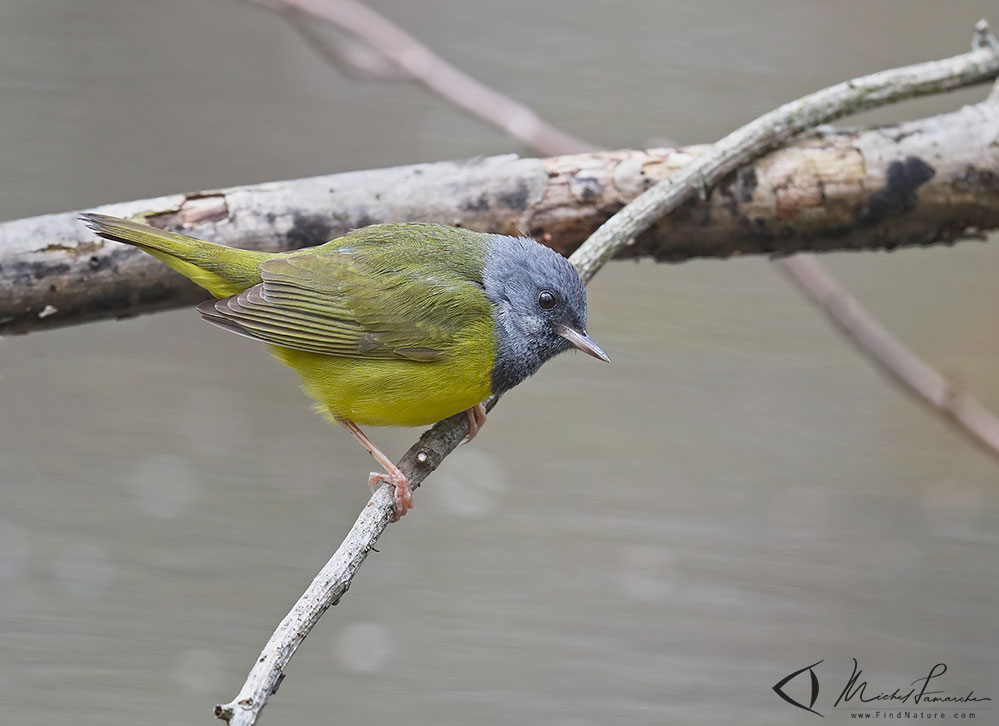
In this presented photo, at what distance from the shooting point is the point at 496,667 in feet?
13.6

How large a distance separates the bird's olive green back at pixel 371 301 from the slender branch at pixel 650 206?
0.32 m

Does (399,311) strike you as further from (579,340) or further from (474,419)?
(579,340)

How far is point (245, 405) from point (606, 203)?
242 cm

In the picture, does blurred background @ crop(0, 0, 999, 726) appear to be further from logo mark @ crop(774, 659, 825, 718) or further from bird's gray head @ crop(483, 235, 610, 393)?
bird's gray head @ crop(483, 235, 610, 393)

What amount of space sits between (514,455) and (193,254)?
237 cm

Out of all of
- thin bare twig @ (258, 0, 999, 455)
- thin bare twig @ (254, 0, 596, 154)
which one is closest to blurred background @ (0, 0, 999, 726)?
thin bare twig @ (258, 0, 999, 455)

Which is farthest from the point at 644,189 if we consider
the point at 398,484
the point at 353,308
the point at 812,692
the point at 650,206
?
the point at 812,692

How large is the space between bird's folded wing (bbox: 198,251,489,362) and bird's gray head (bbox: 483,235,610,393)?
73mm

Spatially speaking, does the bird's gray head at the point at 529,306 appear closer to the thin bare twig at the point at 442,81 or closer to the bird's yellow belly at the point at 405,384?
the bird's yellow belly at the point at 405,384

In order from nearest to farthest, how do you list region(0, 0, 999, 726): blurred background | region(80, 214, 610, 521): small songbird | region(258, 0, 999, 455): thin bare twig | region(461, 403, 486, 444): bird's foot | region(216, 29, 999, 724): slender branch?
region(216, 29, 999, 724): slender branch
region(80, 214, 610, 521): small songbird
region(461, 403, 486, 444): bird's foot
region(258, 0, 999, 455): thin bare twig
region(0, 0, 999, 726): blurred background

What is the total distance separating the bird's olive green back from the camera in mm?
2951

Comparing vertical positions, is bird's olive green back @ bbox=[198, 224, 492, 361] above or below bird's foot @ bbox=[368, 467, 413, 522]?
above

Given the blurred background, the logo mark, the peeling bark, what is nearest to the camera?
the peeling bark

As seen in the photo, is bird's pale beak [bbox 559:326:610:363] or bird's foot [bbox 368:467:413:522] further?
bird's pale beak [bbox 559:326:610:363]
